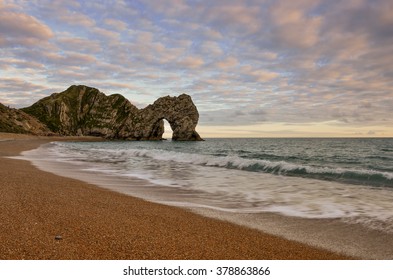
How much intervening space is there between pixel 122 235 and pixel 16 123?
Answer: 177286 millimetres

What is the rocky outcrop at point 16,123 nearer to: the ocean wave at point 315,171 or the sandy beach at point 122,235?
the ocean wave at point 315,171

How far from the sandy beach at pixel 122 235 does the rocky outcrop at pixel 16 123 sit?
154m

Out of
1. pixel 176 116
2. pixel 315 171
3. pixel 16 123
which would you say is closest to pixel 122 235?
pixel 315 171

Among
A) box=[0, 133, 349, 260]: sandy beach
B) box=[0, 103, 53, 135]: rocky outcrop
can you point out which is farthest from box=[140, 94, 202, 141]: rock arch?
box=[0, 133, 349, 260]: sandy beach

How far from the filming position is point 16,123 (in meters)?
155

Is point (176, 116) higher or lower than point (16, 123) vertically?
higher

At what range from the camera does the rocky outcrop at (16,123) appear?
14250 centimetres

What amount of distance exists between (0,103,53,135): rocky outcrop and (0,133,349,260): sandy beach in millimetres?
154237

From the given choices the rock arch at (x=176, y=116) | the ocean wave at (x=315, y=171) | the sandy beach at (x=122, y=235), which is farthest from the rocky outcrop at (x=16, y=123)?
the sandy beach at (x=122, y=235)

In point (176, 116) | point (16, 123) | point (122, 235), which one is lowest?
point (122, 235)

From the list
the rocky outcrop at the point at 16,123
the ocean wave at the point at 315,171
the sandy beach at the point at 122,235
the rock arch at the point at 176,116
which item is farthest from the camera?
the rock arch at the point at 176,116

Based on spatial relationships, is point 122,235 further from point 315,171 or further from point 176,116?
point 176,116

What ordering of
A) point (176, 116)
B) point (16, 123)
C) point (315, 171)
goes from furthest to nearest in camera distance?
1. point (16, 123)
2. point (176, 116)
3. point (315, 171)
